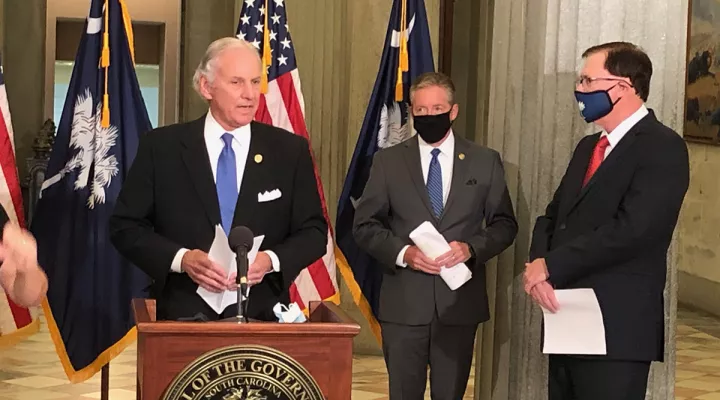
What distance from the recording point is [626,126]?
377 centimetres

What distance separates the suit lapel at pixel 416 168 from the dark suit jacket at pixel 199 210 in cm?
89

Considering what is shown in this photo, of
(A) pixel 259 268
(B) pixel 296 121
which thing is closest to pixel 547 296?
(A) pixel 259 268

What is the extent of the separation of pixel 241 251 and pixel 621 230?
126 cm

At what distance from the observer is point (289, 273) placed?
372cm

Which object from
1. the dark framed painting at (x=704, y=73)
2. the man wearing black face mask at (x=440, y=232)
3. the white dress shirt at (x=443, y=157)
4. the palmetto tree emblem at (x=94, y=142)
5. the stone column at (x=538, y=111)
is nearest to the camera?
the stone column at (x=538, y=111)

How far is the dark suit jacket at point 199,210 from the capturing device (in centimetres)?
378

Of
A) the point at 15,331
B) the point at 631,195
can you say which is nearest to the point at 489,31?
the point at 15,331

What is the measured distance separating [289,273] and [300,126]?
8.87 feet

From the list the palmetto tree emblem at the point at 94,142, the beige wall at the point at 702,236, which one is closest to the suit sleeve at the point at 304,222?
the palmetto tree emblem at the point at 94,142

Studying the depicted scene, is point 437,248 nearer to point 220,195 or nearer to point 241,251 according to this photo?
point 220,195

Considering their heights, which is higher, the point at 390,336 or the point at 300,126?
the point at 300,126

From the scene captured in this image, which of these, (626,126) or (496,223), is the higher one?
(626,126)

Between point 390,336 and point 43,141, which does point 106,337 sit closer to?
point 390,336

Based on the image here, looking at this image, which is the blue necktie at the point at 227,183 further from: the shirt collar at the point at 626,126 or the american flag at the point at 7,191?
the american flag at the point at 7,191
